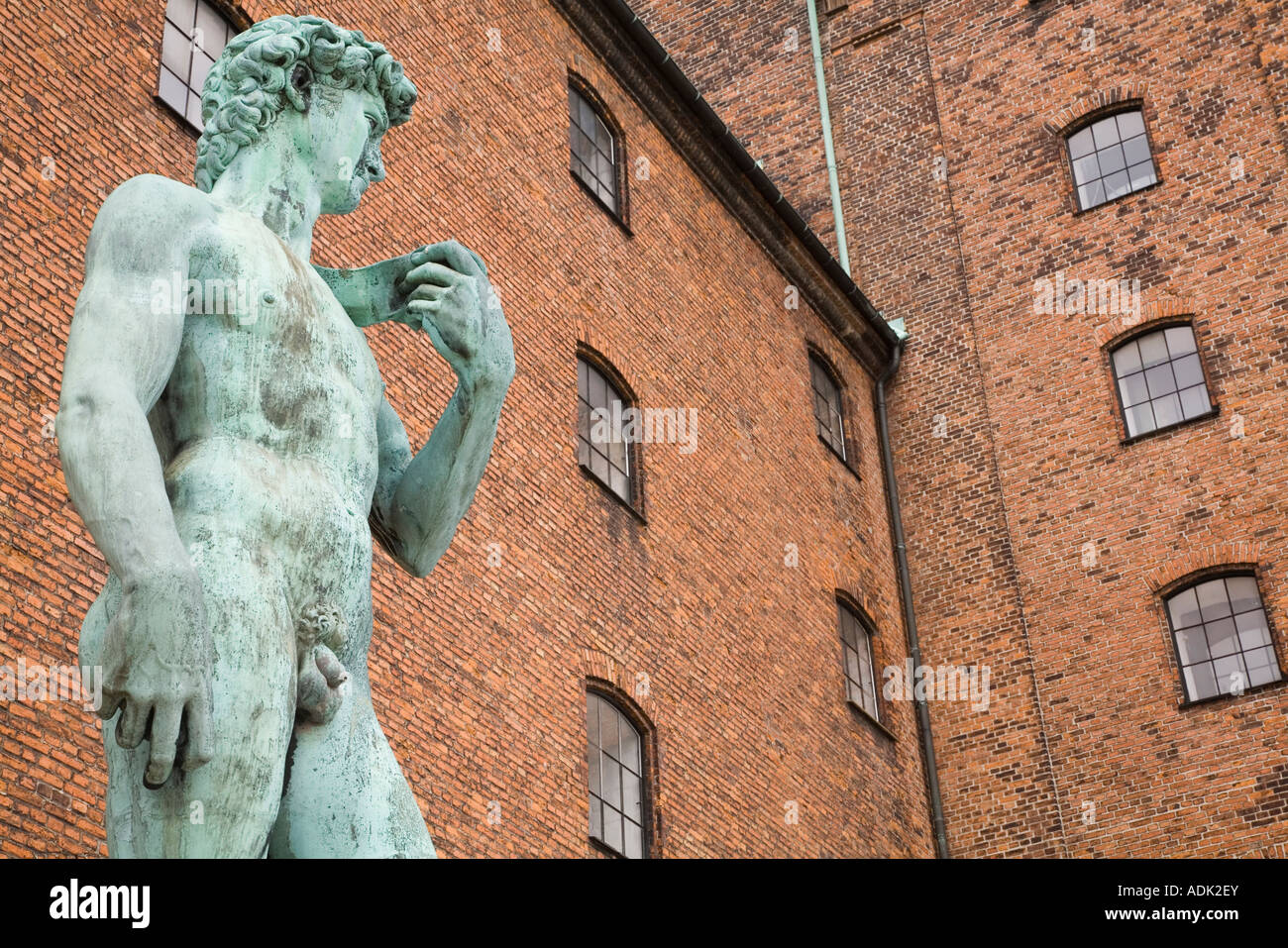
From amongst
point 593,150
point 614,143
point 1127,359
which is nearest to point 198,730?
point 593,150

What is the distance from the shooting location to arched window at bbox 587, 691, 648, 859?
45.0 ft

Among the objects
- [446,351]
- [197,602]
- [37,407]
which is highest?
[37,407]

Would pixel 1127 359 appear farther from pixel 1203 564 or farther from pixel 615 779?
pixel 615 779

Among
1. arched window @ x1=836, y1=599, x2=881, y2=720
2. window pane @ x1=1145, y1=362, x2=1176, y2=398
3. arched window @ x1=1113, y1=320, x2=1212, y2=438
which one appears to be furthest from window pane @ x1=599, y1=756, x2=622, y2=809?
window pane @ x1=1145, y1=362, x2=1176, y2=398

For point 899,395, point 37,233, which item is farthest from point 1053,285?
point 37,233

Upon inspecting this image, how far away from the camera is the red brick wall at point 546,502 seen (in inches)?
376

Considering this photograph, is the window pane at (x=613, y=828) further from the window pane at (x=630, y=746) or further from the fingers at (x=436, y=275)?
the fingers at (x=436, y=275)

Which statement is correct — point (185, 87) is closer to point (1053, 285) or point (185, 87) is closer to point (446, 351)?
point (446, 351)

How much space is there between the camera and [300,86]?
165 inches

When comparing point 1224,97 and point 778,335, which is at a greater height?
point 1224,97

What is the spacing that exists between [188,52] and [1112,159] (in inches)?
523

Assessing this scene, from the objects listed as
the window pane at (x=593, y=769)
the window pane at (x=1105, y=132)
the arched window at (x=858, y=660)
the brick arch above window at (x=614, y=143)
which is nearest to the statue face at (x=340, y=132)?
the window pane at (x=593, y=769)

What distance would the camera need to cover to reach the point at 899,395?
2225 cm

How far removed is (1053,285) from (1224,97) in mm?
3002
